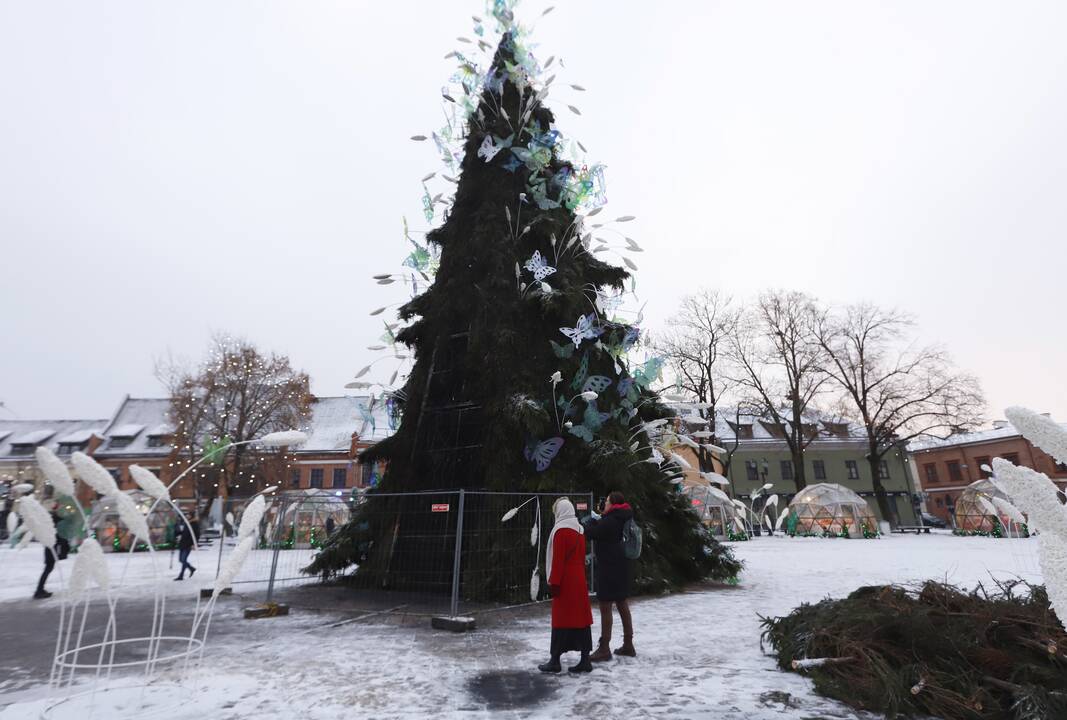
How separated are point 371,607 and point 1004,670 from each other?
7.93 metres

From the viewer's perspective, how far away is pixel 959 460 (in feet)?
170

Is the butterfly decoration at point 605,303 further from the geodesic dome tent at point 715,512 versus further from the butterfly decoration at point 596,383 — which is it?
the geodesic dome tent at point 715,512

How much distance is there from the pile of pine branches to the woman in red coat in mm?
1896

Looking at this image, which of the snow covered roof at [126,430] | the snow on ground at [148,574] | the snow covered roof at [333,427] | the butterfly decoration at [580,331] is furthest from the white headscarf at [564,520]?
the snow covered roof at [126,430]

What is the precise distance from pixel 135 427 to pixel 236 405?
2643 centimetres

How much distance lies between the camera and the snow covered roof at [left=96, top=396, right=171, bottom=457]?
4531 centimetres

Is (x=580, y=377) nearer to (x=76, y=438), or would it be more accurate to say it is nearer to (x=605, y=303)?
(x=605, y=303)

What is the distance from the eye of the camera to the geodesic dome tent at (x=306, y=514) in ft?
35.9

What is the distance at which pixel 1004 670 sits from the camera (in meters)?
4.06

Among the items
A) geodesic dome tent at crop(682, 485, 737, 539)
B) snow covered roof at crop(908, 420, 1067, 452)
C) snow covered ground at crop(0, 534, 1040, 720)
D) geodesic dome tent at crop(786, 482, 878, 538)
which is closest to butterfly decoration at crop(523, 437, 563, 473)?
snow covered ground at crop(0, 534, 1040, 720)

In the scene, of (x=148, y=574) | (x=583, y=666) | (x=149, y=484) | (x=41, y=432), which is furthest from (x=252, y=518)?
(x=41, y=432)

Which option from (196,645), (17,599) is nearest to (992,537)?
(196,645)

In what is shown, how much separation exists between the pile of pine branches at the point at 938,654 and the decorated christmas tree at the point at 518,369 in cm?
461

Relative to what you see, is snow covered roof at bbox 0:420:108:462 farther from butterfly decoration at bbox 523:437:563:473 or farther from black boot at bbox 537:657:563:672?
black boot at bbox 537:657:563:672
